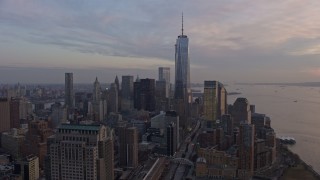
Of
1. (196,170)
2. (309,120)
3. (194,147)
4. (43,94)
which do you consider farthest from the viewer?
(43,94)

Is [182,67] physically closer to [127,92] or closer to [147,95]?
[147,95]

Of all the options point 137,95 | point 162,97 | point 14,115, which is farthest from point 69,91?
point 14,115

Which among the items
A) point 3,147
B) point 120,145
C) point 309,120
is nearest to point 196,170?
point 120,145

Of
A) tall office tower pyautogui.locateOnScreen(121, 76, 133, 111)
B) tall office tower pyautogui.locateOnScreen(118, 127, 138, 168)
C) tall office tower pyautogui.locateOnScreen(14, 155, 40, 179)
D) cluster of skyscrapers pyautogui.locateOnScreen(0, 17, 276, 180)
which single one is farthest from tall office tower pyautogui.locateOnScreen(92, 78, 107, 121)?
tall office tower pyautogui.locateOnScreen(14, 155, 40, 179)

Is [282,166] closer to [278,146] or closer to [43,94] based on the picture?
[278,146]

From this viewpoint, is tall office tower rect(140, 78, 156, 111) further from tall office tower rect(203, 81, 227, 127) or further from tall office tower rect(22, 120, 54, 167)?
tall office tower rect(22, 120, 54, 167)

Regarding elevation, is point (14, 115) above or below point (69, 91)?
below
